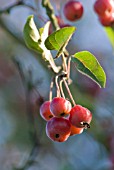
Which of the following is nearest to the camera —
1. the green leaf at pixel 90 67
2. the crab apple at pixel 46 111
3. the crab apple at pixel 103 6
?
the green leaf at pixel 90 67

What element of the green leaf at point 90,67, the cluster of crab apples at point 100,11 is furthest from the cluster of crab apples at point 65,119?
the cluster of crab apples at point 100,11

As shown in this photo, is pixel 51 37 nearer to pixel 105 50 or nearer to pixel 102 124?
pixel 102 124

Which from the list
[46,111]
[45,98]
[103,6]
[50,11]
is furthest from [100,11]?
[45,98]

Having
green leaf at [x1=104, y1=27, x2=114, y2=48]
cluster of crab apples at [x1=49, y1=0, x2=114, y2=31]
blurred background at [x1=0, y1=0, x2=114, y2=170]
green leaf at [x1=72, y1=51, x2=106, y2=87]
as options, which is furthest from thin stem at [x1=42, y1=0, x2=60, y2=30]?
blurred background at [x1=0, y1=0, x2=114, y2=170]

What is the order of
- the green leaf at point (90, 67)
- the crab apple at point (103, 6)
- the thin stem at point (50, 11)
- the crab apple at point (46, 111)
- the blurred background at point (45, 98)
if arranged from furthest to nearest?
the blurred background at point (45, 98)
the crab apple at point (103, 6)
the thin stem at point (50, 11)
the crab apple at point (46, 111)
the green leaf at point (90, 67)

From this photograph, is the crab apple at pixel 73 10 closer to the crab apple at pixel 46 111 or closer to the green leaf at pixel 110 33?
the green leaf at pixel 110 33

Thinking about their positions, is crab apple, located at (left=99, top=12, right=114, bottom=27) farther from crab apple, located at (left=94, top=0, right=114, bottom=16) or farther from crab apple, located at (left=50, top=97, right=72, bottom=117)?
crab apple, located at (left=50, top=97, right=72, bottom=117)
